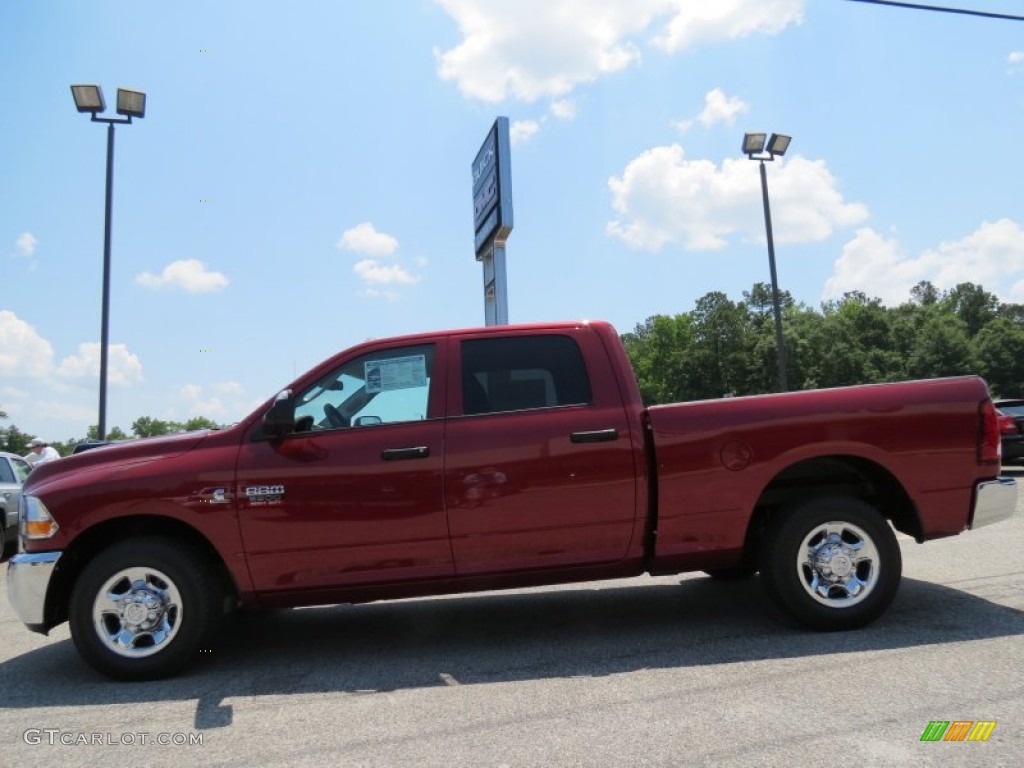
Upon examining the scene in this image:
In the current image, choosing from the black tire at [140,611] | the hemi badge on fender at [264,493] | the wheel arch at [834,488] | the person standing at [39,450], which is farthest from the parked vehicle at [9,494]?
the wheel arch at [834,488]

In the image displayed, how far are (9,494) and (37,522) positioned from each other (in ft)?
22.3

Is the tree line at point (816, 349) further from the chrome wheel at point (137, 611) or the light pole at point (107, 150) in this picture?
the chrome wheel at point (137, 611)

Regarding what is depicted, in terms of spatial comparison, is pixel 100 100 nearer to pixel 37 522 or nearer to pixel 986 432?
pixel 37 522

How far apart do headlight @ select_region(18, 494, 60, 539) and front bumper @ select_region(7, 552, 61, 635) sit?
117 millimetres

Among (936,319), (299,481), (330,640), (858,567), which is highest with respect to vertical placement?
→ (936,319)

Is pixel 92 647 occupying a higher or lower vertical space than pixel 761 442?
lower

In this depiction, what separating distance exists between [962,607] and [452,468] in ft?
11.2

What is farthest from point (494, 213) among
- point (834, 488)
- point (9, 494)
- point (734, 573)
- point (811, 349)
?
point (811, 349)

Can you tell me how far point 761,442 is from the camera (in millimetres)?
4648

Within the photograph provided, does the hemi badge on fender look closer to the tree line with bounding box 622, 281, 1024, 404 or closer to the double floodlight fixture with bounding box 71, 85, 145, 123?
the double floodlight fixture with bounding box 71, 85, 145, 123

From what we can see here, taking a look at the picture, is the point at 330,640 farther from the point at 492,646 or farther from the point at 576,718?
the point at 576,718

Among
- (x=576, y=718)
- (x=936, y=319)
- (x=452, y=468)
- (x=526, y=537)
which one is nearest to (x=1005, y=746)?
(x=576, y=718)

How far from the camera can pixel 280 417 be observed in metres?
4.47

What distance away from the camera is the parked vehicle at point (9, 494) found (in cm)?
970
